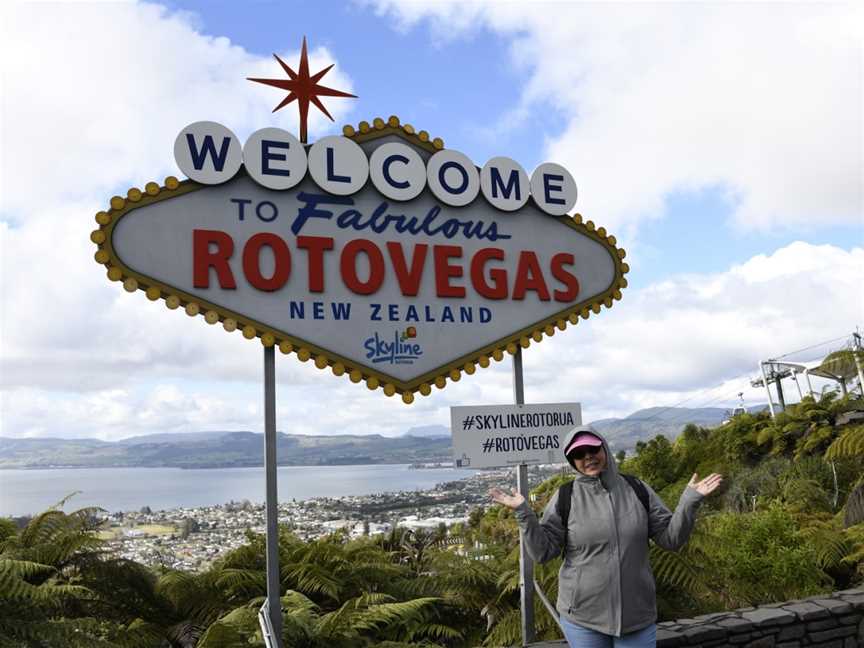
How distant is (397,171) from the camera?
5078 mm

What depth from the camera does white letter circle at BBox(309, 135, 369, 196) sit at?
4.79 metres

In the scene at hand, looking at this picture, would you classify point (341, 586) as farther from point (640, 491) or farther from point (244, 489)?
point (244, 489)

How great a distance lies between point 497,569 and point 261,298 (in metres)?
3.44

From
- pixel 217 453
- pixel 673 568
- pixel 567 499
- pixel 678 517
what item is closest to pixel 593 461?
pixel 567 499

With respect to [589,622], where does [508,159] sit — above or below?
above

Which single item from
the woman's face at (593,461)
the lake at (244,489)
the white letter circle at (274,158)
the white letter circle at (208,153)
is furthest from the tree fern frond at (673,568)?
the white letter circle at (208,153)

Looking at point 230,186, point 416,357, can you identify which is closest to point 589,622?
point 416,357

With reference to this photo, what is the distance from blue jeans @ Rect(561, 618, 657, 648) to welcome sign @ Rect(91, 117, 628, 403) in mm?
2059

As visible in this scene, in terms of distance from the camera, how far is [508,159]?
5484 millimetres

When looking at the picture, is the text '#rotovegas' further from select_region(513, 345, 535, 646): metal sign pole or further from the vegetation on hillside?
the vegetation on hillside

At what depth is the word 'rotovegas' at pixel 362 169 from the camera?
4.53 meters

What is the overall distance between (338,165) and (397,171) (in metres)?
0.46

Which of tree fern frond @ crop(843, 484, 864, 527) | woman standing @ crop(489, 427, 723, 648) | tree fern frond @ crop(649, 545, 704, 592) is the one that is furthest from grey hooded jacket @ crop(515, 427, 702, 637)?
tree fern frond @ crop(843, 484, 864, 527)

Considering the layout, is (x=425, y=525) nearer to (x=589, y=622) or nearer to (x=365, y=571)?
(x=365, y=571)
